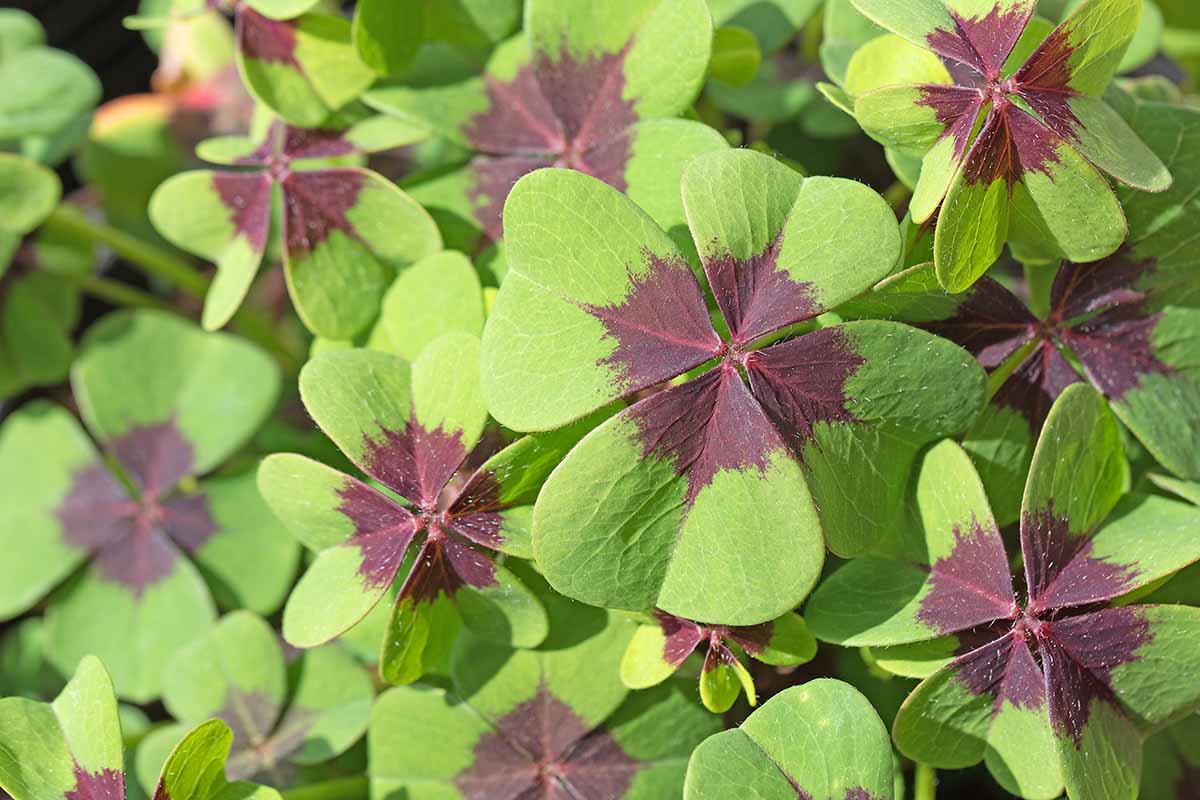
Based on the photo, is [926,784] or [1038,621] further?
[926,784]

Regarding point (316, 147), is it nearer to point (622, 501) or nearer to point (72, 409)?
point (622, 501)

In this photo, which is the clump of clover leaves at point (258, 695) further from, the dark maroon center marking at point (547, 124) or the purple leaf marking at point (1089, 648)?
the purple leaf marking at point (1089, 648)

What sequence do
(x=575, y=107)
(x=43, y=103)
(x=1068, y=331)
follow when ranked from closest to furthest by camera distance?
(x=1068, y=331)
(x=575, y=107)
(x=43, y=103)

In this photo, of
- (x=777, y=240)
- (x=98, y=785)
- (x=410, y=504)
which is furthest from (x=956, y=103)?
(x=98, y=785)

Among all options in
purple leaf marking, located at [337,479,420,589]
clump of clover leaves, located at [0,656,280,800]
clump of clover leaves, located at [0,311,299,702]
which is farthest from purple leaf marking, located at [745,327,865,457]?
clump of clover leaves, located at [0,311,299,702]

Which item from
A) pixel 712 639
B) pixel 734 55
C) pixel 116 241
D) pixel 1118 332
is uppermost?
pixel 734 55

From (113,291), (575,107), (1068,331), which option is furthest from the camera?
(113,291)

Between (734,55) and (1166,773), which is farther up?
(734,55)

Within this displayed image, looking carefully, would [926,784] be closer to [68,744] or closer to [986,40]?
[986,40]
